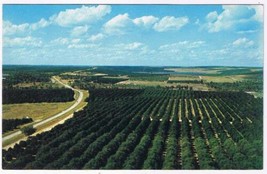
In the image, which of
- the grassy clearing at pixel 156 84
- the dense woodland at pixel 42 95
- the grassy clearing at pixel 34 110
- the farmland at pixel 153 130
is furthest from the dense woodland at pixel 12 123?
the grassy clearing at pixel 156 84

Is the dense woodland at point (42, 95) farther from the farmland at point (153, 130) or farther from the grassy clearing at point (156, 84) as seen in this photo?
the grassy clearing at point (156, 84)

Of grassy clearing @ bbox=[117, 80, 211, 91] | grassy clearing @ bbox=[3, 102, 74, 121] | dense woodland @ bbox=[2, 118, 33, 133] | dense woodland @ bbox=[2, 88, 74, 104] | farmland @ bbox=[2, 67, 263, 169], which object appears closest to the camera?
farmland @ bbox=[2, 67, 263, 169]

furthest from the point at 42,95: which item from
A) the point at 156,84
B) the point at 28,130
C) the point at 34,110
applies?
the point at 156,84

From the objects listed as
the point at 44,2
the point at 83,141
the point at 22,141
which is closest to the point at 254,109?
the point at 83,141

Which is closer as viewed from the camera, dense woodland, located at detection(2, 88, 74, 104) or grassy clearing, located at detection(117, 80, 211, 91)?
dense woodland, located at detection(2, 88, 74, 104)

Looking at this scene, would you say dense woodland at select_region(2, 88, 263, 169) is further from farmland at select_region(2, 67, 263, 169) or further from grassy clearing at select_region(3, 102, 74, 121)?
grassy clearing at select_region(3, 102, 74, 121)

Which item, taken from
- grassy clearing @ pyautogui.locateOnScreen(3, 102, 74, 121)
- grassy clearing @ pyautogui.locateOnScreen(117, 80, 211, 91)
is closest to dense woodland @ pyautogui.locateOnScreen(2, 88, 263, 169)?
grassy clearing @ pyautogui.locateOnScreen(3, 102, 74, 121)

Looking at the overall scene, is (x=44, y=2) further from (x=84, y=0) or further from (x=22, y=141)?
(x=22, y=141)
